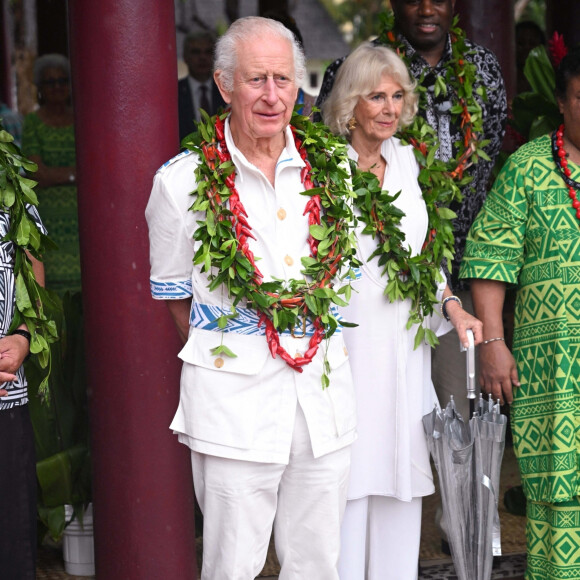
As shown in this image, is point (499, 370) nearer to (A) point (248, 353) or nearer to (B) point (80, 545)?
(A) point (248, 353)

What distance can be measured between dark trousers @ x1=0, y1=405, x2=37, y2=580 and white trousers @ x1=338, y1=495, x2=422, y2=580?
3.98 feet

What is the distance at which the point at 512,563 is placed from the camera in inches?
194

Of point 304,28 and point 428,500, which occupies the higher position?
point 304,28

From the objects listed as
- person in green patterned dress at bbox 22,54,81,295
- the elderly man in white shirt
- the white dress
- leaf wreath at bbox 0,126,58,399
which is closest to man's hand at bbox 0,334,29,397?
leaf wreath at bbox 0,126,58,399

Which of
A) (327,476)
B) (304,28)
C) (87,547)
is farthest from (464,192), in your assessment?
(304,28)

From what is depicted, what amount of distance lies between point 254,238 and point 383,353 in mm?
974

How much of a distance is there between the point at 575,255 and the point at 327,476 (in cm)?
125

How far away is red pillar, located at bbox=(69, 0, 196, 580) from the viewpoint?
4062 mm

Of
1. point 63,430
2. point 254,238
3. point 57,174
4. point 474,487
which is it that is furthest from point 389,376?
point 57,174

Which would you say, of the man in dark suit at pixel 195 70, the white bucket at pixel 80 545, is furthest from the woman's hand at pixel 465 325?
the man in dark suit at pixel 195 70

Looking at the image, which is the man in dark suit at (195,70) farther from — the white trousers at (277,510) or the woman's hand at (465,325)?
the white trousers at (277,510)

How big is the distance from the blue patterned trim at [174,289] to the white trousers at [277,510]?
20.0 inches

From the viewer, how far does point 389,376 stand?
13.1 ft

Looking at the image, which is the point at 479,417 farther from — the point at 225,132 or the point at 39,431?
the point at 39,431
